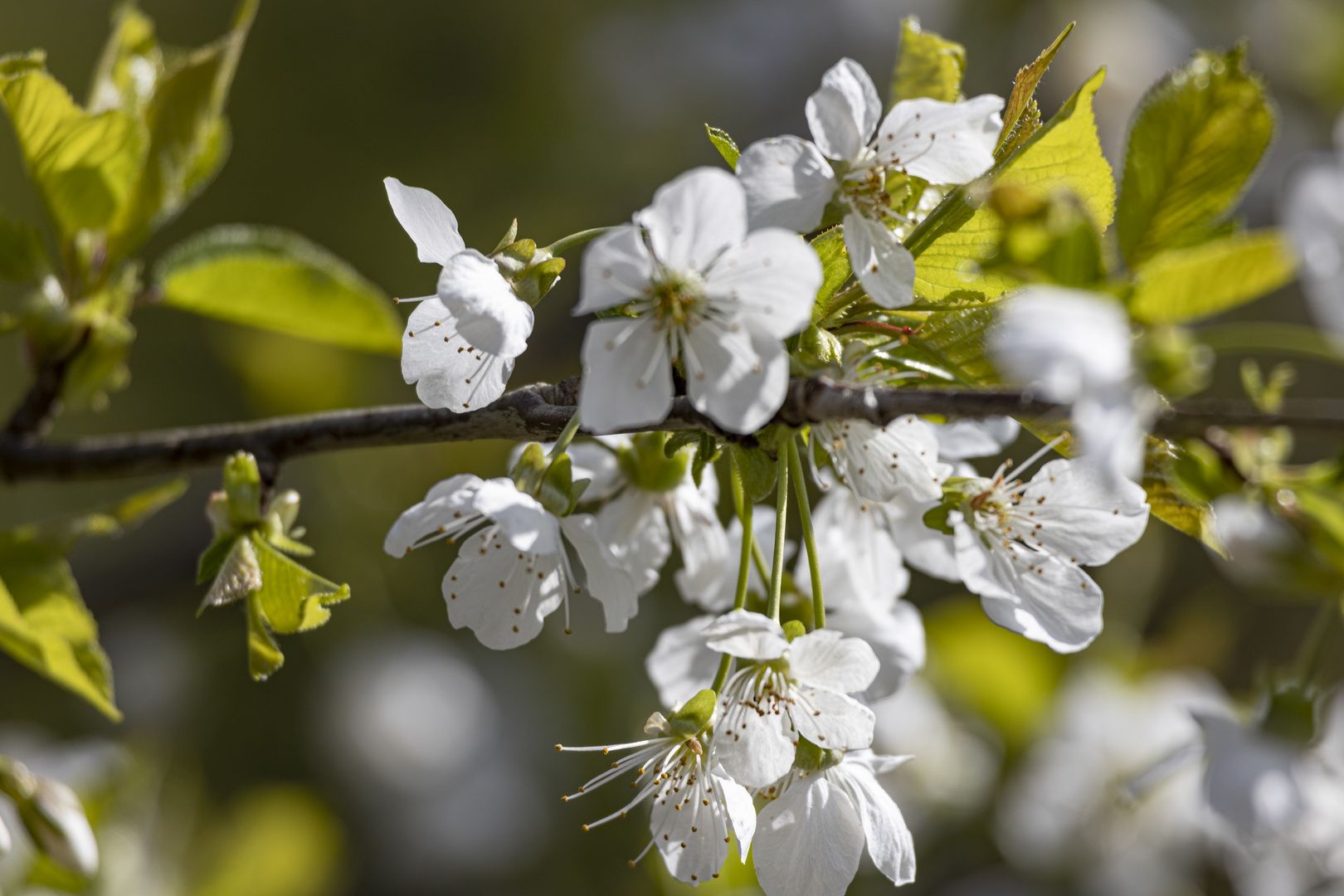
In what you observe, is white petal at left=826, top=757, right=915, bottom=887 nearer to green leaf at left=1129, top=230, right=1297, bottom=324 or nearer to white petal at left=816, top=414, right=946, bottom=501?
white petal at left=816, top=414, right=946, bottom=501

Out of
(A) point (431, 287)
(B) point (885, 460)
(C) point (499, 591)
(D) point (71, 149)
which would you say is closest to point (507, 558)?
(C) point (499, 591)

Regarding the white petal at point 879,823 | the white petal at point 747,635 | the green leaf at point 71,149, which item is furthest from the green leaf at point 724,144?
the green leaf at point 71,149

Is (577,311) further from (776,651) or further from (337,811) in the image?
(337,811)

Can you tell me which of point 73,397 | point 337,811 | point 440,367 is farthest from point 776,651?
point 337,811

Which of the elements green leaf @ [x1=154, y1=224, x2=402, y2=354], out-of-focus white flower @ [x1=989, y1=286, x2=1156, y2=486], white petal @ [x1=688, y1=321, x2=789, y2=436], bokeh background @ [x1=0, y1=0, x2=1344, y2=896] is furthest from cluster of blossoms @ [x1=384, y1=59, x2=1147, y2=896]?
bokeh background @ [x1=0, y1=0, x2=1344, y2=896]

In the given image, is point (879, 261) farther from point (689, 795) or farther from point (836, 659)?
point (689, 795)

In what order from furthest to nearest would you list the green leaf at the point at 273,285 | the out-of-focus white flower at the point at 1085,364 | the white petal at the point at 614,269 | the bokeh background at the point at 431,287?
the bokeh background at the point at 431,287 < the green leaf at the point at 273,285 < the white petal at the point at 614,269 < the out-of-focus white flower at the point at 1085,364

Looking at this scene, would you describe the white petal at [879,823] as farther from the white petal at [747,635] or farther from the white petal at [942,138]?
the white petal at [942,138]
